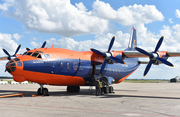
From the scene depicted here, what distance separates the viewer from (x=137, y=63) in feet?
107

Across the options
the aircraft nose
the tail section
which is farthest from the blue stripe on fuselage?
the tail section

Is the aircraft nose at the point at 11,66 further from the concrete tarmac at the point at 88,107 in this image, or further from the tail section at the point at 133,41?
the tail section at the point at 133,41

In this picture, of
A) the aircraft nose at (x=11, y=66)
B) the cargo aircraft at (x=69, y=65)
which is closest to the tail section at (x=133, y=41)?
the cargo aircraft at (x=69, y=65)

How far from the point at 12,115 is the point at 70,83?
12.1m

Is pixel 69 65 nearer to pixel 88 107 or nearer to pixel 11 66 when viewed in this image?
pixel 11 66

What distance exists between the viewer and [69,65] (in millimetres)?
20266

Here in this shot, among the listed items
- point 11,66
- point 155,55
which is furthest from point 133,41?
point 11,66

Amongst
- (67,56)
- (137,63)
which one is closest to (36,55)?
(67,56)

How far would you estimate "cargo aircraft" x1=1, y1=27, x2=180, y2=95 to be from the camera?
1731cm

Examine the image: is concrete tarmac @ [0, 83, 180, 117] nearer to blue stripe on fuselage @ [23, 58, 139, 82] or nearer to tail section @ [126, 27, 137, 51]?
blue stripe on fuselage @ [23, 58, 139, 82]

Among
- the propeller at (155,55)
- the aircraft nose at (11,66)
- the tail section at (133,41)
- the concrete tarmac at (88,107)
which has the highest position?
the tail section at (133,41)

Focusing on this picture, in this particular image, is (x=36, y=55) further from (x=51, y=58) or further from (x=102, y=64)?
(x=102, y=64)

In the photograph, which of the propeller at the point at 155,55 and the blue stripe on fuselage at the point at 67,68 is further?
the propeller at the point at 155,55

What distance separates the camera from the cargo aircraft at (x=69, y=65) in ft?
56.8
